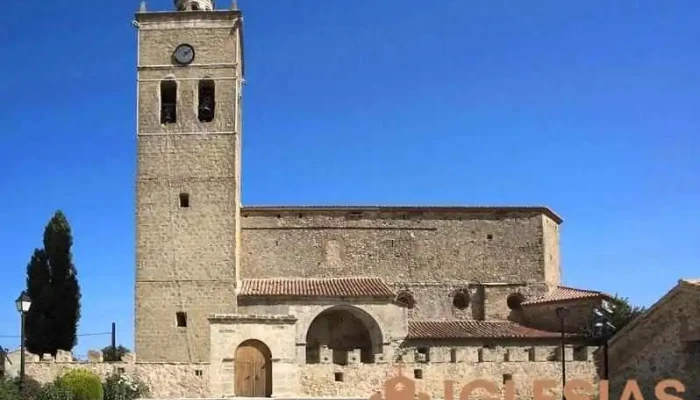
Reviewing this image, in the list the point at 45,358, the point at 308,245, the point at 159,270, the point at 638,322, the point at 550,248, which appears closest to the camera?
the point at 638,322

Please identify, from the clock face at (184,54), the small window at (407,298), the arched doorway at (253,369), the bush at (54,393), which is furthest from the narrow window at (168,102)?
the bush at (54,393)

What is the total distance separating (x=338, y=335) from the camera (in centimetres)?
3177

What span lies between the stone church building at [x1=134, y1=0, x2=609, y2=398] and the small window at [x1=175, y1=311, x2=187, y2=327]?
0.13 metres

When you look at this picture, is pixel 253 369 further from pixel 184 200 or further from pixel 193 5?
pixel 193 5

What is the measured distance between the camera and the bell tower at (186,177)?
30016mm

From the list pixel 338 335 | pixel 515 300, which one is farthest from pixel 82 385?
pixel 515 300

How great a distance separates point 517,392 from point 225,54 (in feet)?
52.0

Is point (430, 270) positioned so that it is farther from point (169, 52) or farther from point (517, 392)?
point (169, 52)

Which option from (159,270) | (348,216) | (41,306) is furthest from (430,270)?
(41,306)

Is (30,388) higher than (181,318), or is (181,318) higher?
(181,318)

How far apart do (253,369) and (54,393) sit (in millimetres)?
6942

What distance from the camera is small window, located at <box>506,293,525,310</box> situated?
34.5 m

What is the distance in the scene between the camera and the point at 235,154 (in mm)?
31438

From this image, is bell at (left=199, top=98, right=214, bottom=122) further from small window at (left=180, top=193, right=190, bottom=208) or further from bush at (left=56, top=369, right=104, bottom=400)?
bush at (left=56, top=369, right=104, bottom=400)
